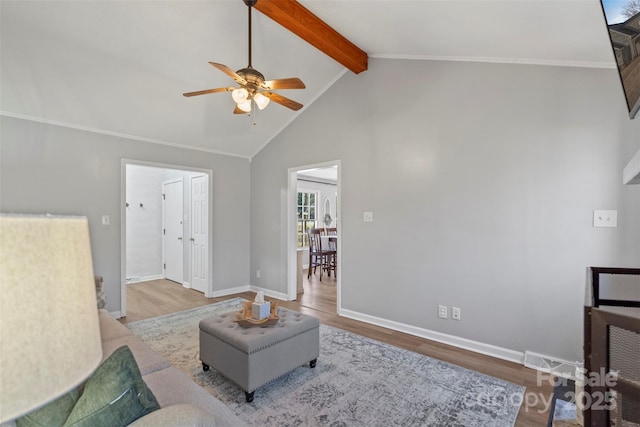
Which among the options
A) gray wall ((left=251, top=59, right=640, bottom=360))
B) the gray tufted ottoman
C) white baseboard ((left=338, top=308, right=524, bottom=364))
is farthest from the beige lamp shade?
white baseboard ((left=338, top=308, right=524, bottom=364))

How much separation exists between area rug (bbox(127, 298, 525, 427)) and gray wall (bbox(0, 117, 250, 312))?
178cm

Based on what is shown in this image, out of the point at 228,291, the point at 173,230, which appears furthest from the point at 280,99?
the point at 173,230

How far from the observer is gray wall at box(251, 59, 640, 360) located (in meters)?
2.48

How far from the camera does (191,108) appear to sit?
3.97 m

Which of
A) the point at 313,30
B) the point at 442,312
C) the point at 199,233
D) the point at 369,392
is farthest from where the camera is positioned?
the point at 199,233

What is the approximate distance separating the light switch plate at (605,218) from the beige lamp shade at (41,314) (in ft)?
10.7

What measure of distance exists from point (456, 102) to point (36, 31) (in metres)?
3.91

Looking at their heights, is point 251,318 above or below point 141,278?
above

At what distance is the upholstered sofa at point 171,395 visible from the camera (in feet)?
3.34

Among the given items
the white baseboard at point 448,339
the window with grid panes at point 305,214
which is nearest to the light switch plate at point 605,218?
the white baseboard at point 448,339

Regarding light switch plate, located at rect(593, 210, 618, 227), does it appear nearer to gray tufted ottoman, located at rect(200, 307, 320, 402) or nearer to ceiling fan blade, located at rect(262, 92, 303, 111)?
gray tufted ottoman, located at rect(200, 307, 320, 402)

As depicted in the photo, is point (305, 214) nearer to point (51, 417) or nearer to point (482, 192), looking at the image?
point (482, 192)

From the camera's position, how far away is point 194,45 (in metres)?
3.07

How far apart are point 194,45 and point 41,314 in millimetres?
3356
